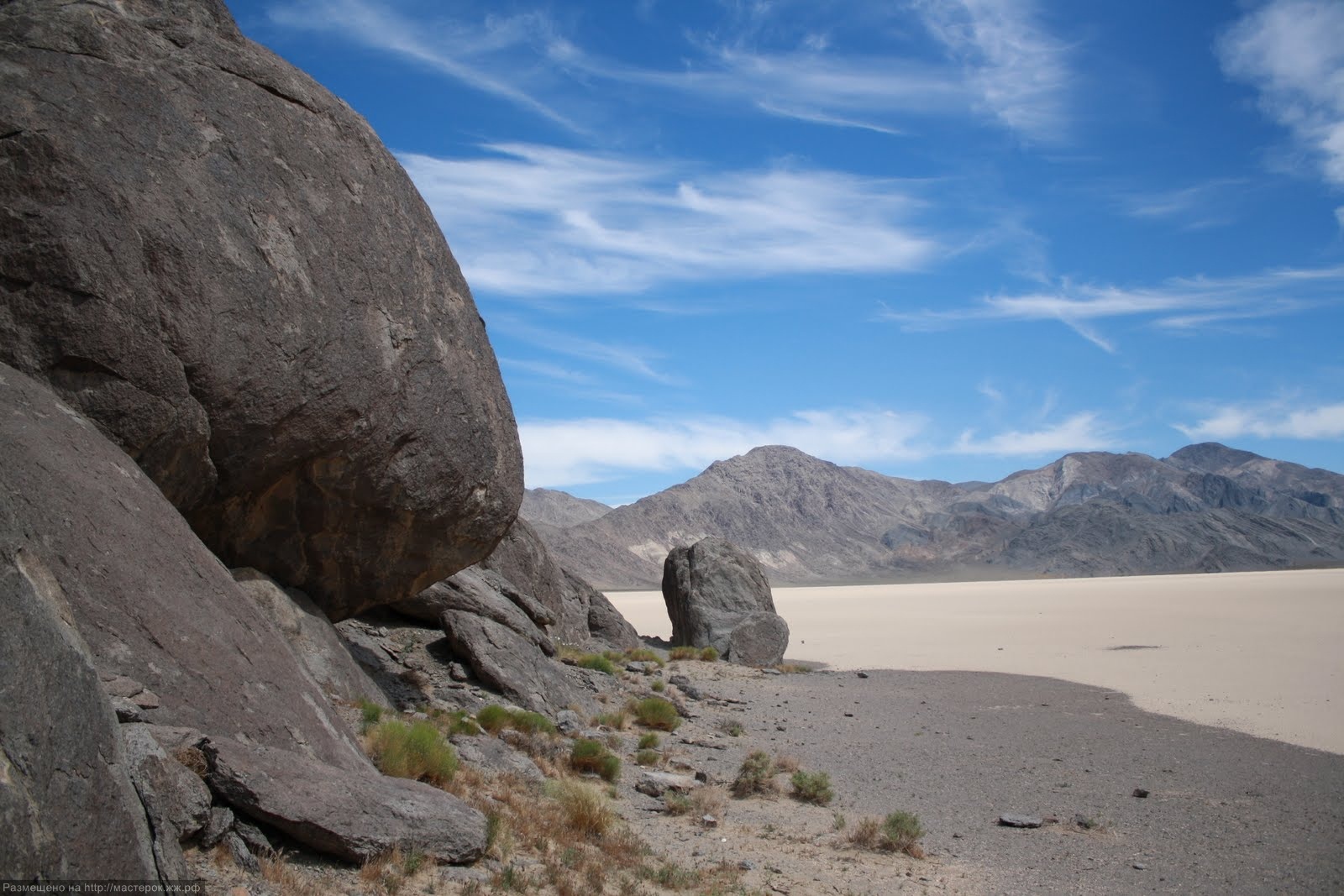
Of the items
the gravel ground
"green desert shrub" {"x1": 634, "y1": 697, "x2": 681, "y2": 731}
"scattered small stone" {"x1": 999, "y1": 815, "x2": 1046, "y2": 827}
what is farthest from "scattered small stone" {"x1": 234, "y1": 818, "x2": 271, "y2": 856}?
"green desert shrub" {"x1": 634, "y1": 697, "x2": 681, "y2": 731}

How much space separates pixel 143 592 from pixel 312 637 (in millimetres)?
4305

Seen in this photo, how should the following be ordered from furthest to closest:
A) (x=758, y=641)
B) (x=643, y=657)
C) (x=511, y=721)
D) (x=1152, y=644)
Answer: (x=1152, y=644), (x=758, y=641), (x=643, y=657), (x=511, y=721)

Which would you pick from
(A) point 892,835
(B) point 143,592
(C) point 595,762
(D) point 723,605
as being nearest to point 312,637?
(C) point 595,762

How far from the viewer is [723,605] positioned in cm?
2628

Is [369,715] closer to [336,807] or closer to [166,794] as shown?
[336,807]

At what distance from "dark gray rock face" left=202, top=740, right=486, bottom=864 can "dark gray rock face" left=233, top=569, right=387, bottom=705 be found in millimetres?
3277

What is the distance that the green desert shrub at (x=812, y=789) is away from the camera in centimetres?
1023

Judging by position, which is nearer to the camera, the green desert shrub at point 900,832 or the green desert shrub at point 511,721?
the green desert shrub at point 900,832

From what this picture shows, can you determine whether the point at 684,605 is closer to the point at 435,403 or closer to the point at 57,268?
the point at 435,403

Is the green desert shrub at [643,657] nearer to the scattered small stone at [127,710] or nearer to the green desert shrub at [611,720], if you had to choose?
the green desert shrub at [611,720]

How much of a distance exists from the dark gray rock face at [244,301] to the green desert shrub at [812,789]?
4352mm

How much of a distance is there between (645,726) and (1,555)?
430 inches

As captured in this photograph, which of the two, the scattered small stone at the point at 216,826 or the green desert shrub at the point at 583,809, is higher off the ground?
the scattered small stone at the point at 216,826

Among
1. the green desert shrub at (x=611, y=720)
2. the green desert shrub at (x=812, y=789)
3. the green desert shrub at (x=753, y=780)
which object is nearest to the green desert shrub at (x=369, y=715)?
the green desert shrub at (x=753, y=780)
